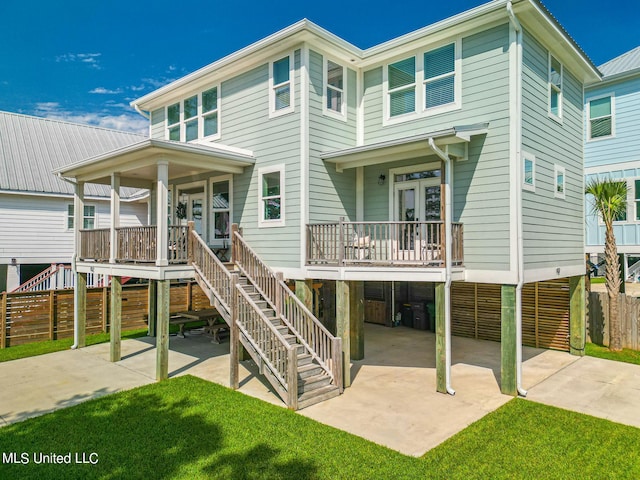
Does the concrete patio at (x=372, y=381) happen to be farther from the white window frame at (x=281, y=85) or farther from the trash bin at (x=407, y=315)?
the white window frame at (x=281, y=85)

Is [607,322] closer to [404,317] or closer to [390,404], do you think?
[404,317]

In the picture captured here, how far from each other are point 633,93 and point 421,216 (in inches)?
368

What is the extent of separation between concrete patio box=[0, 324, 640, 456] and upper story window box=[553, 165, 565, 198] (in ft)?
13.6

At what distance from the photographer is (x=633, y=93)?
14016mm

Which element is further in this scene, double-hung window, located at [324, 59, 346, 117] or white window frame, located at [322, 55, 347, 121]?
double-hung window, located at [324, 59, 346, 117]

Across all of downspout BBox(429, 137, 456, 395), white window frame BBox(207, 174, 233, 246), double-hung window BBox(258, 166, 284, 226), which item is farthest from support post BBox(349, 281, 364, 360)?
white window frame BBox(207, 174, 233, 246)

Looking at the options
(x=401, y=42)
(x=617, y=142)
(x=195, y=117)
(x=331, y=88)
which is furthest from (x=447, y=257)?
(x=617, y=142)

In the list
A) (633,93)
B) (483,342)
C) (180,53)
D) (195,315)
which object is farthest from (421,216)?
(180,53)

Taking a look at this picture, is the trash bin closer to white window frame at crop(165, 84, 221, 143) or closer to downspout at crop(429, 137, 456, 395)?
downspout at crop(429, 137, 456, 395)

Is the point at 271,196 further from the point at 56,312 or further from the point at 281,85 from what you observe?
the point at 56,312

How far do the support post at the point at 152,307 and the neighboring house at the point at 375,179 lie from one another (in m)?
2.30

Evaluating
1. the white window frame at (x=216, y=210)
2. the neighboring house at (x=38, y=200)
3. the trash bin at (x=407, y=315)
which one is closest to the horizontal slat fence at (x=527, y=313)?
the trash bin at (x=407, y=315)

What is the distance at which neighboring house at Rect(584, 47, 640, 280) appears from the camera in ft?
44.4

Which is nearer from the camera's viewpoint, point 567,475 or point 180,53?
point 567,475
